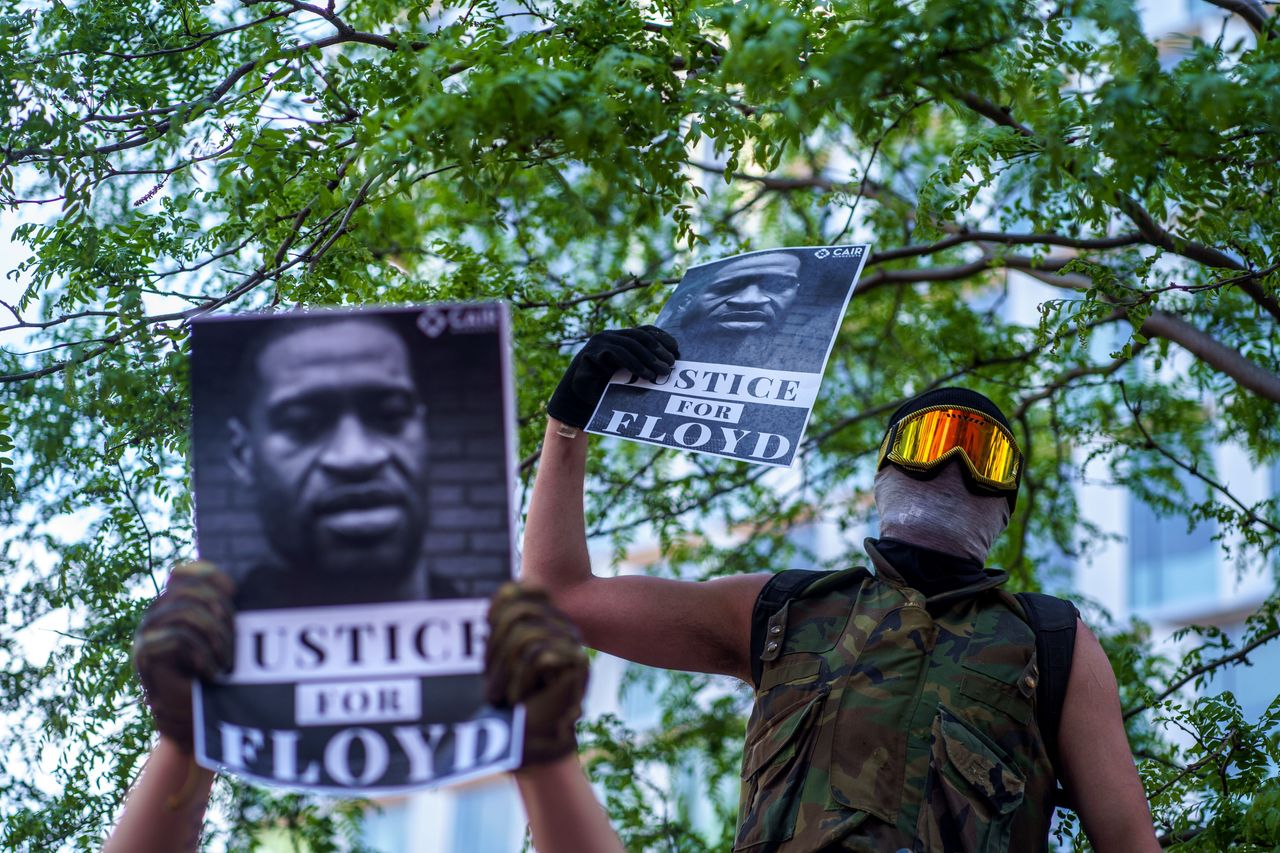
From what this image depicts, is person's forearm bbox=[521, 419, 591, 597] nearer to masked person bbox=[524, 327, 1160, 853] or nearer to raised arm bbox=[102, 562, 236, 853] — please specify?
masked person bbox=[524, 327, 1160, 853]

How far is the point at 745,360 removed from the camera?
358cm

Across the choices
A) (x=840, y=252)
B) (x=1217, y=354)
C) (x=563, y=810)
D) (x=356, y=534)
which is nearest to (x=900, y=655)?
(x=840, y=252)

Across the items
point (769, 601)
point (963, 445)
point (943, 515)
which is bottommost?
point (769, 601)

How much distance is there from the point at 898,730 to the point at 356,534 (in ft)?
5.13

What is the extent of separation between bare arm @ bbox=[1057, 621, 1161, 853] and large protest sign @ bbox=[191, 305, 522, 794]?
1.72 m

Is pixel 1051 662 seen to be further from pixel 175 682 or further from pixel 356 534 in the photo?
pixel 175 682

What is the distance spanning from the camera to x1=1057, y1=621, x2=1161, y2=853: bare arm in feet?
10.8

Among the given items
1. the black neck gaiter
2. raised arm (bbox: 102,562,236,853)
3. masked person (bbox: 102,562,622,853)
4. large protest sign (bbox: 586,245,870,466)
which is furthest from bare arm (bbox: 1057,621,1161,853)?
raised arm (bbox: 102,562,236,853)

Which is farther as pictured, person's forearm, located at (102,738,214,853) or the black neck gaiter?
the black neck gaiter

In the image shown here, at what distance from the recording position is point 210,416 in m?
2.40

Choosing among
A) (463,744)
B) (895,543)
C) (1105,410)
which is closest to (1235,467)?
(1105,410)

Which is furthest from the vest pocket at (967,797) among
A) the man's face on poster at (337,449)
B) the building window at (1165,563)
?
the building window at (1165,563)

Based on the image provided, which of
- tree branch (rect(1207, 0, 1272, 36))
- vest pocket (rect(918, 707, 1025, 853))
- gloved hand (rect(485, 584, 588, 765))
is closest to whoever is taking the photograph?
gloved hand (rect(485, 584, 588, 765))

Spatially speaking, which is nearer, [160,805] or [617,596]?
[160,805]
